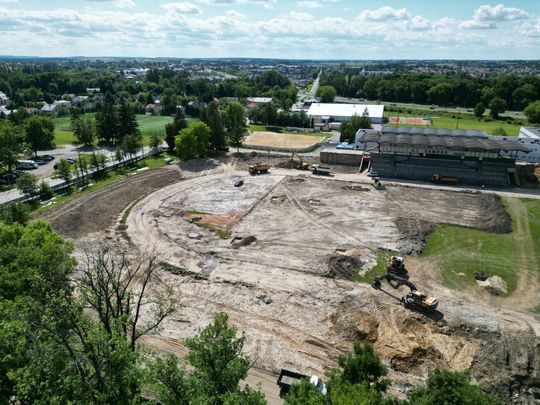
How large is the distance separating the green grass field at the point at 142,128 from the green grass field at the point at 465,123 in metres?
65.4

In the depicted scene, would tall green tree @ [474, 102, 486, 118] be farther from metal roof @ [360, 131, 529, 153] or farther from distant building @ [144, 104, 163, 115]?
distant building @ [144, 104, 163, 115]

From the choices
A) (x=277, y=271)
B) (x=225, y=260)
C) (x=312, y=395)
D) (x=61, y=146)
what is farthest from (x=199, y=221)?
(x=61, y=146)

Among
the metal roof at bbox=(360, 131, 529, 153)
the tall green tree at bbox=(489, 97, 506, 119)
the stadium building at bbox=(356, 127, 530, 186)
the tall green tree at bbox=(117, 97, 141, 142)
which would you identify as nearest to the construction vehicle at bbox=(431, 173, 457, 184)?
the stadium building at bbox=(356, 127, 530, 186)

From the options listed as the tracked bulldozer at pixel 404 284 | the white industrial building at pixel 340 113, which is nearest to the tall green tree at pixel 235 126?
the white industrial building at pixel 340 113

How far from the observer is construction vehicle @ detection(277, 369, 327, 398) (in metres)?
21.8

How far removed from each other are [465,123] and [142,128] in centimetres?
9004

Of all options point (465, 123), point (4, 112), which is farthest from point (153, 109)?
point (465, 123)

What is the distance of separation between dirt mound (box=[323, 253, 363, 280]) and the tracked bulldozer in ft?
7.99

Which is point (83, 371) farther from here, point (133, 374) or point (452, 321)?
point (452, 321)

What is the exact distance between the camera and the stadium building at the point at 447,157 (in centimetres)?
5891

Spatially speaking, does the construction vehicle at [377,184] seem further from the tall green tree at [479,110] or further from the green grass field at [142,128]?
the tall green tree at [479,110]

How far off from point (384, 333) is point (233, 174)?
4035cm

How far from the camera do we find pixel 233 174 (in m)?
62.3

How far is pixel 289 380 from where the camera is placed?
22797 mm
